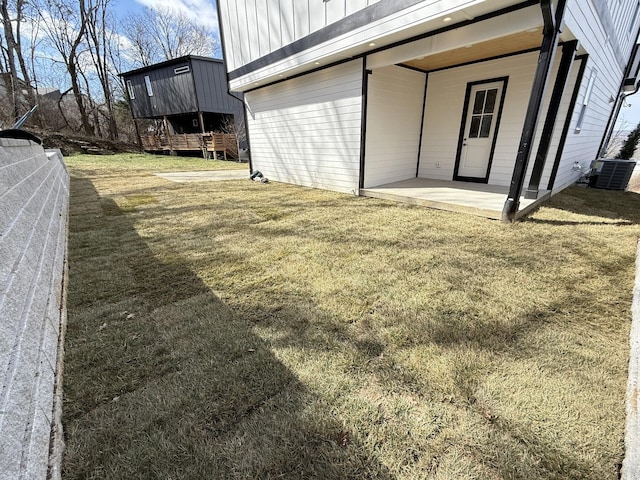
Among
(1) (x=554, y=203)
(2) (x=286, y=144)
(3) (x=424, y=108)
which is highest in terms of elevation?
(3) (x=424, y=108)

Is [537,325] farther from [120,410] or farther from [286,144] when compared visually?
[286,144]

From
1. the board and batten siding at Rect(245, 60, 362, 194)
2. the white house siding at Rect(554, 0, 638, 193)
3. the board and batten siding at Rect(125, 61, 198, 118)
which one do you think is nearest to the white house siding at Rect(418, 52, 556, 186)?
the white house siding at Rect(554, 0, 638, 193)

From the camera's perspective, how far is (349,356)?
1633mm

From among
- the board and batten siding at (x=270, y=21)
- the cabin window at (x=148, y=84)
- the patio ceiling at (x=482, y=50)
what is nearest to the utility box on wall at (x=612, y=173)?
the patio ceiling at (x=482, y=50)

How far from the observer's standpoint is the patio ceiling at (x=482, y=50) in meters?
4.35

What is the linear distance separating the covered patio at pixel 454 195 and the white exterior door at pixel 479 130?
333 millimetres

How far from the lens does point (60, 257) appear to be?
261cm

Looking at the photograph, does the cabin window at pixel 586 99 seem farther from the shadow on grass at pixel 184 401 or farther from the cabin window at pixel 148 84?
the cabin window at pixel 148 84

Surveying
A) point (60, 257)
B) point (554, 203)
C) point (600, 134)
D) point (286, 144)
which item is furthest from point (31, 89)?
point (600, 134)

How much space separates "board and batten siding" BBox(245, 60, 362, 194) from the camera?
215 inches

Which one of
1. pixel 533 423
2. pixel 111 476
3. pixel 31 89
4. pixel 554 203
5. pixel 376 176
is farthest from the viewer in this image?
pixel 31 89

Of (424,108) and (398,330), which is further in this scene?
(424,108)

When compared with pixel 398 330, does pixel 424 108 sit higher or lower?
higher

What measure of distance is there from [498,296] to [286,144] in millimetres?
6159
